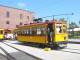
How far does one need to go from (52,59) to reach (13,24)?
211 ft

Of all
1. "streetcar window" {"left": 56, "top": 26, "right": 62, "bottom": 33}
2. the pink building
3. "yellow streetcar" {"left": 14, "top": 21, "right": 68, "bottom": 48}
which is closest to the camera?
"yellow streetcar" {"left": 14, "top": 21, "right": 68, "bottom": 48}

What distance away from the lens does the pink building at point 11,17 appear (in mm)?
75438

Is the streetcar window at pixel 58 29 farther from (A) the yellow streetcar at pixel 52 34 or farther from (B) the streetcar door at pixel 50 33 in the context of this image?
(B) the streetcar door at pixel 50 33

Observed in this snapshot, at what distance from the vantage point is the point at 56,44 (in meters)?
23.0

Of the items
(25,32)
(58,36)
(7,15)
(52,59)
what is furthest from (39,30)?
(7,15)

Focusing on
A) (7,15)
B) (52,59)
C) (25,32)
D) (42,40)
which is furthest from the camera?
(7,15)

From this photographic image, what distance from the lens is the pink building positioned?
7544 centimetres

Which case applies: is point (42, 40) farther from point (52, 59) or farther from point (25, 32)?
point (52, 59)

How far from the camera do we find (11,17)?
7825 centimetres

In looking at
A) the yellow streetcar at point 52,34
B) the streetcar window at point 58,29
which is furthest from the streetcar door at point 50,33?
the streetcar window at point 58,29

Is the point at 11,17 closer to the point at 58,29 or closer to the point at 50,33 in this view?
the point at 50,33

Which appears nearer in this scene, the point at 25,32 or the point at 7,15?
the point at 25,32

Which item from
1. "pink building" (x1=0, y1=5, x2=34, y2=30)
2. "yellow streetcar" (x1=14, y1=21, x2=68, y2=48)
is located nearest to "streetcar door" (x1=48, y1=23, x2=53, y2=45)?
"yellow streetcar" (x1=14, y1=21, x2=68, y2=48)

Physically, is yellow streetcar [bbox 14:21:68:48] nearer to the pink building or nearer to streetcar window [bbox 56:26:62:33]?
streetcar window [bbox 56:26:62:33]
